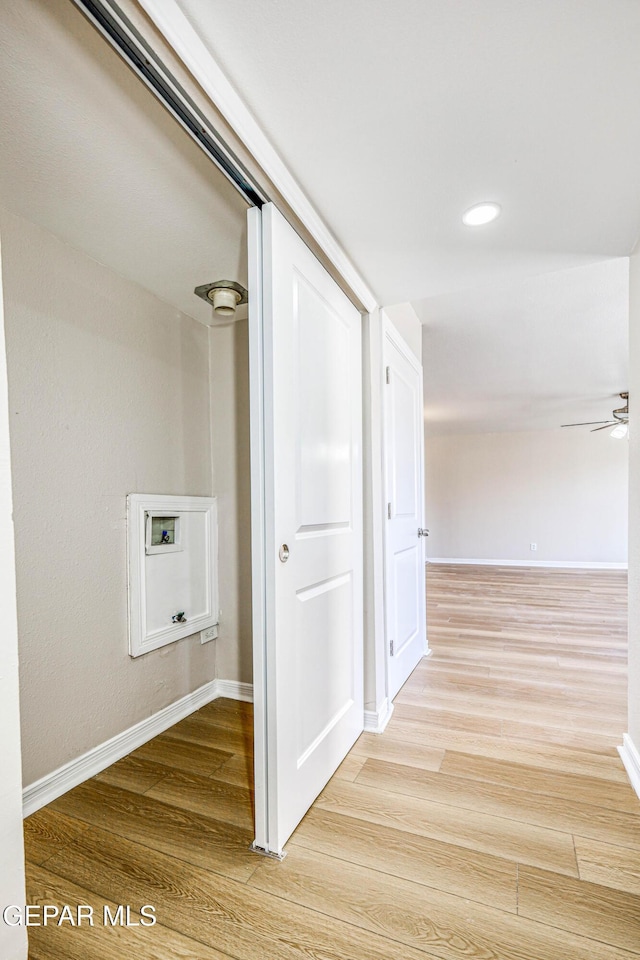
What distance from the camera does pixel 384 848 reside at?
149cm

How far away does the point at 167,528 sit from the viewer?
94.4 inches

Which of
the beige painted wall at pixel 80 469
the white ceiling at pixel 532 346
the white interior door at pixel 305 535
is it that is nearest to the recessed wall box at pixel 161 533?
the beige painted wall at pixel 80 469

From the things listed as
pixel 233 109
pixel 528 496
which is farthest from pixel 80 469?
pixel 528 496

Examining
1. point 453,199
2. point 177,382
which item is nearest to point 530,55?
point 453,199

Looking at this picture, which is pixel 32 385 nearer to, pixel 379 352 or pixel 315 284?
pixel 315 284

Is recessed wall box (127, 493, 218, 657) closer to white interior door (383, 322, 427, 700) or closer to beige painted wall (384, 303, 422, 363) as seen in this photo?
white interior door (383, 322, 427, 700)

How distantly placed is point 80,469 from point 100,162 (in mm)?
1068

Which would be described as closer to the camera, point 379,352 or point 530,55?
point 530,55

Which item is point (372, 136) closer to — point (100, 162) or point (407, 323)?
point (100, 162)

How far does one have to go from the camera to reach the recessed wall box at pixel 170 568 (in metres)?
2.16

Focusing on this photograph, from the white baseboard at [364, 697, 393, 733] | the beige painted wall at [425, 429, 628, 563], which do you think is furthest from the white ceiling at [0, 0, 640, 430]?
the beige painted wall at [425, 429, 628, 563]

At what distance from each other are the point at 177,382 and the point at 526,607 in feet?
13.8

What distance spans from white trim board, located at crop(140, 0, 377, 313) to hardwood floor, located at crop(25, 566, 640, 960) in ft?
6.57

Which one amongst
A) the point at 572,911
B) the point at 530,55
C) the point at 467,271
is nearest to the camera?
the point at 530,55
